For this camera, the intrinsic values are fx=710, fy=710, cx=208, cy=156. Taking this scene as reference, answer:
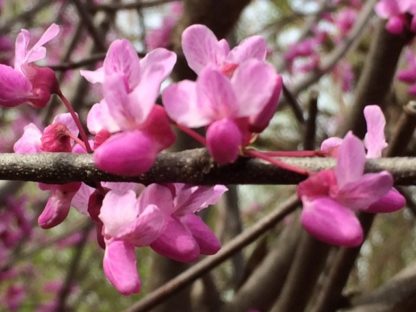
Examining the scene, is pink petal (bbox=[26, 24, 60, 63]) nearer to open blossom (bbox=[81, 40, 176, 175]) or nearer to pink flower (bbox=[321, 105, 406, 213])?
open blossom (bbox=[81, 40, 176, 175])

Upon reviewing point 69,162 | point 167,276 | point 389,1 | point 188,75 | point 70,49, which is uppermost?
point 69,162

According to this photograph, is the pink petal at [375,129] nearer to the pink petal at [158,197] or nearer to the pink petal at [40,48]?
the pink petal at [158,197]

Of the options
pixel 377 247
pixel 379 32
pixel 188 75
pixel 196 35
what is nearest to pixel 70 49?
pixel 188 75

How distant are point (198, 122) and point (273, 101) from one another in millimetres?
69

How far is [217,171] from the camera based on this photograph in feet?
1.96

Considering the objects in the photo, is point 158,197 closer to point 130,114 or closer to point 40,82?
point 130,114

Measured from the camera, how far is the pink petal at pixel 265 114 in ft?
2.01

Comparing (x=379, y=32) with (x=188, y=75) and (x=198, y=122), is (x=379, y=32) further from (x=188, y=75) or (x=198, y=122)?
(x=198, y=122)

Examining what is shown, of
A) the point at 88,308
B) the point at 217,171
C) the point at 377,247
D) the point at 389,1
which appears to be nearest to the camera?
the point at 217,171

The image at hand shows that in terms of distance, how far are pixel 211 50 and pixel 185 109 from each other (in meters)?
0.09

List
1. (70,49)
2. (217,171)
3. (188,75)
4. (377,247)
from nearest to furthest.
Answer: (217,171) < (188,75) < (70,49) < (377,247)

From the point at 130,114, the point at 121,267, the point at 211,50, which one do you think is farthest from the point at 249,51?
the point at 121,267

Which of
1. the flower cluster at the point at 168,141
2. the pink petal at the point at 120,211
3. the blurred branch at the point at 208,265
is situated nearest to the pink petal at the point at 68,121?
the flower cluster at the point at 168,141

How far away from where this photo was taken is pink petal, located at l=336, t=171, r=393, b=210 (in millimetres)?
573
